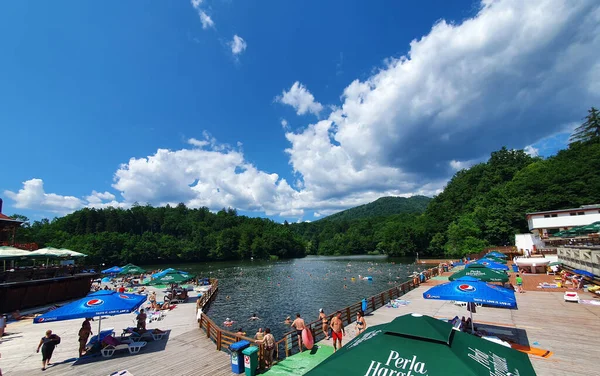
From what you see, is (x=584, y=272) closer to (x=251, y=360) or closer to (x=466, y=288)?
(x=466, y=288)

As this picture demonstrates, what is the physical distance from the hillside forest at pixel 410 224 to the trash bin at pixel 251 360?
69580 millimetres

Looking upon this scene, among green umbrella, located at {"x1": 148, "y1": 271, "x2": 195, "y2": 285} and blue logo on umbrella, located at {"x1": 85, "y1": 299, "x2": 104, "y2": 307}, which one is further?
green umbrella, located at {"x1": 148, "y1": 271, "x2": 195, "y2": 285}

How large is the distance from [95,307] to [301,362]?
29.5 ft

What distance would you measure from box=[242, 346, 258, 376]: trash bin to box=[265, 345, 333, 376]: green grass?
594 millimetres

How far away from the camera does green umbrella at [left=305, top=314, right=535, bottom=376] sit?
3.69m

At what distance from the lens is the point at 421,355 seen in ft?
12.8

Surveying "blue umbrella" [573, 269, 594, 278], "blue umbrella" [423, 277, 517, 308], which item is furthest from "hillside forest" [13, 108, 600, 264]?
"blue umbrella" [423, 277, 517, 308]

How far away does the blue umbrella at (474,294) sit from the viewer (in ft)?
34.4

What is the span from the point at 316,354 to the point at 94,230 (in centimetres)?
13238

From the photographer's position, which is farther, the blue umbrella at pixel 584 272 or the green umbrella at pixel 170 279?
the green umbrella at pixel 170 279

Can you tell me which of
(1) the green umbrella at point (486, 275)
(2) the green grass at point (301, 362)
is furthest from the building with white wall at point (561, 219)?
(2) the green grass at point (301, 362)

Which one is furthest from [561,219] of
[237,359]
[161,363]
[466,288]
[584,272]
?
[161,363]

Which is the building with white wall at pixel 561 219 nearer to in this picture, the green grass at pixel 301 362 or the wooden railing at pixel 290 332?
the wooden railing at pixel 290 332

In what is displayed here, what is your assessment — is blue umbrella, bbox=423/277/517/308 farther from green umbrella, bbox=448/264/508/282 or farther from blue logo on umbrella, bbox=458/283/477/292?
green umbrella, bbox=448/264/508/282
